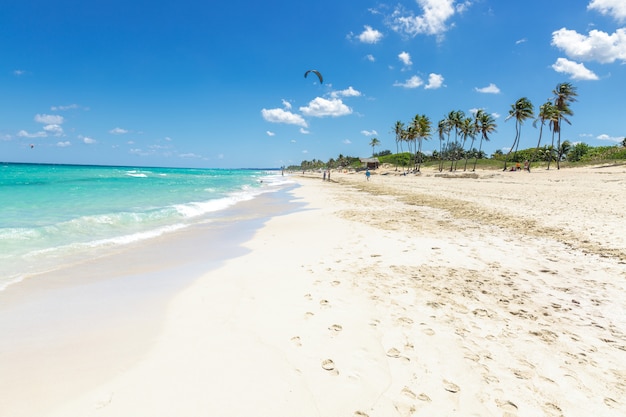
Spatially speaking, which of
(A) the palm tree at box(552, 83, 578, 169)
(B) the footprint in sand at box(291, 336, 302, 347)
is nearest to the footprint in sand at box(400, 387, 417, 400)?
(B) the footprint in sand at box(291, 336, 302, 347)

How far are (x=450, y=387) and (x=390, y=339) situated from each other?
93cm

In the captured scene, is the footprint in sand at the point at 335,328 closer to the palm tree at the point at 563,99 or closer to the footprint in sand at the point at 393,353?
the footprint in sand at the point at 393,353

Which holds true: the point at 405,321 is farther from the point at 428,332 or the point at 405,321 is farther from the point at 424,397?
the point at 424,397

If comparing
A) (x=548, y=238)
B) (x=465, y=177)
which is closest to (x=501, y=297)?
(x=548, y=238)

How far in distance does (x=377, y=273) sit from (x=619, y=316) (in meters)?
3.60

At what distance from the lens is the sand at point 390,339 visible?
2.79 m

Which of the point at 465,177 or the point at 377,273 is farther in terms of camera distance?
the point at 465,177

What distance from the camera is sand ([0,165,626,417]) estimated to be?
279 cm

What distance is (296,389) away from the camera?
9.67 ft

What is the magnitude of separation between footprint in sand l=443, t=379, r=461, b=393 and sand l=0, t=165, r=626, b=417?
0.01 metres

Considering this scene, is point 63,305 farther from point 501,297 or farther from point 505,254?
point 505,254

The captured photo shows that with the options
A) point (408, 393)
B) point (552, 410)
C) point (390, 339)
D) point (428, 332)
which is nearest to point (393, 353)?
point (390, 339)

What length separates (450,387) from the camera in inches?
117

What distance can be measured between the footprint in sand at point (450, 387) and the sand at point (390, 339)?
0.01 m
